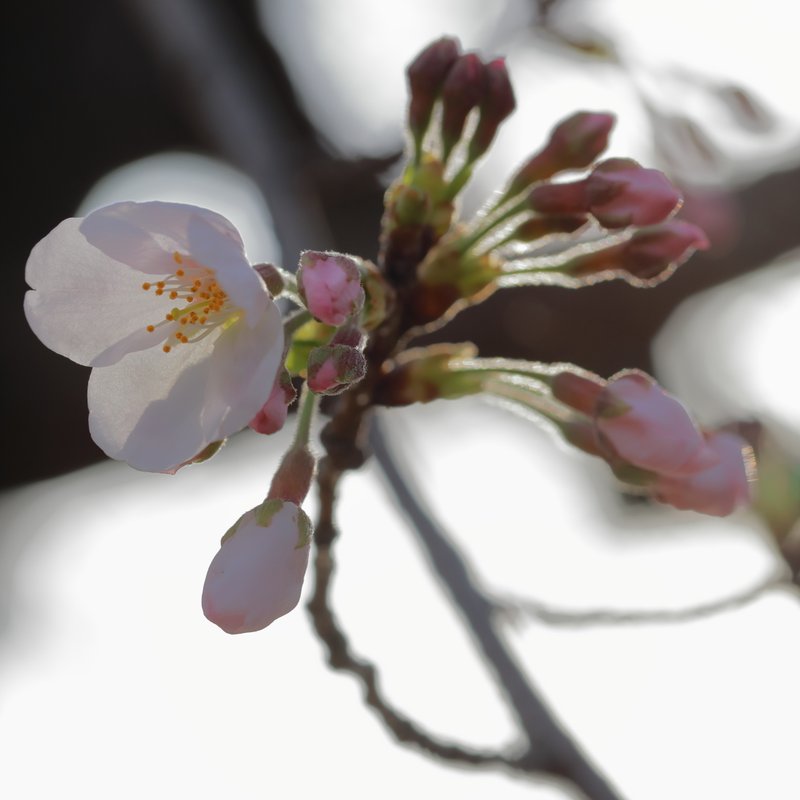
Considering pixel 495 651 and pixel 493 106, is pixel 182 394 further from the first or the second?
pixel 495 651

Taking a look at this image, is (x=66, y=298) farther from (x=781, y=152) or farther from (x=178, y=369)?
(x=781, y=152)

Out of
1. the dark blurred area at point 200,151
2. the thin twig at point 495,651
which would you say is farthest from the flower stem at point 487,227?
the dark blurred area at point 200,151

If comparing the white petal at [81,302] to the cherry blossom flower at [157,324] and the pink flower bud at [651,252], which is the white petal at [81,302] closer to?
the cherry blossom flower at [157,324]

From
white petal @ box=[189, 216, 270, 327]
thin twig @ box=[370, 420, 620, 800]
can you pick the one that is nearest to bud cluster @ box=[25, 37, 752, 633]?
white petal @ box=[189, 216, 270, 327]

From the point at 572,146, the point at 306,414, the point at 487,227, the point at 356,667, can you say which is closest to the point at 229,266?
the point at 306,414

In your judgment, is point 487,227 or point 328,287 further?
point 487,227

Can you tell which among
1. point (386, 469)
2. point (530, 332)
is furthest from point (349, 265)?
point (530, 332)
